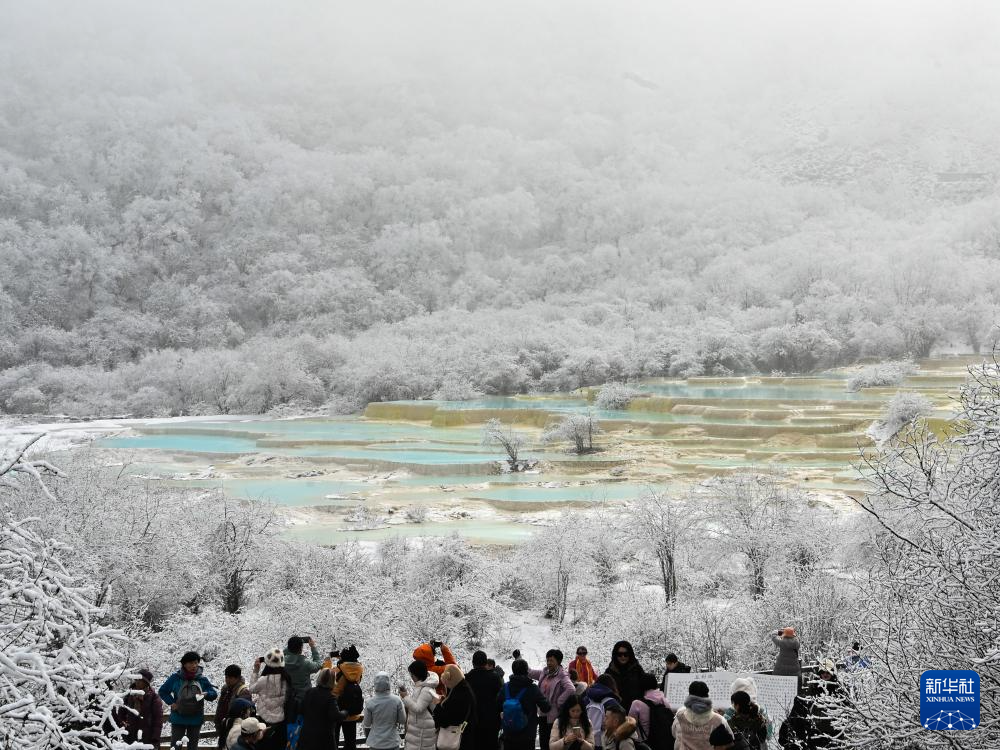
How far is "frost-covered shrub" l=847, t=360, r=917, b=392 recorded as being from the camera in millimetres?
24641

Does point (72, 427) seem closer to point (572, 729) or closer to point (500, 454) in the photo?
point (500, 454)

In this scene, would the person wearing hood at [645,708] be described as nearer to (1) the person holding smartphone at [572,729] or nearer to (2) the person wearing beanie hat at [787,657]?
(1) the person holding smartphone at [572,729]

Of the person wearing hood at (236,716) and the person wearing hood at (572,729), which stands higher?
the person wearing hood at (572,729)

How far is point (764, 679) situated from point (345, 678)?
243 cm

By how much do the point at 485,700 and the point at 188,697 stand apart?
1901 millimetres

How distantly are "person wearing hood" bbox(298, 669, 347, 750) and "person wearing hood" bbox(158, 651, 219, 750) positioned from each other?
Result: 1.08m

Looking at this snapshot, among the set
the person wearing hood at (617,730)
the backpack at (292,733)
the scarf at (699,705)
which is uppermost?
the scarf at (699,705)

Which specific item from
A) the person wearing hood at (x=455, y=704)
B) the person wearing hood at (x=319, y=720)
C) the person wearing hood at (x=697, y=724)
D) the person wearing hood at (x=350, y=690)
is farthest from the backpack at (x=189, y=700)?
the person wearing hood at (x=697, y=724)

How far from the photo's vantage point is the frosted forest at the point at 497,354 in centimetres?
443

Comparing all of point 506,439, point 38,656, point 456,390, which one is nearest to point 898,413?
point 506,439

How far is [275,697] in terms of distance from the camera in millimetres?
4867

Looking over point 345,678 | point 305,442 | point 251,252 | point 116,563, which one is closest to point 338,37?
point 251,252

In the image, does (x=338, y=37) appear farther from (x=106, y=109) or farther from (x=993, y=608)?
(x=993, y=608)

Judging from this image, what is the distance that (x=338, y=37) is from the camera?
63.3m
